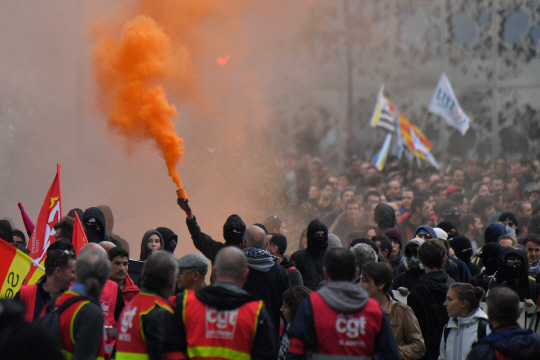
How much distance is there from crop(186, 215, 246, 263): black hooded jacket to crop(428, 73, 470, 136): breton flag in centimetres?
1054

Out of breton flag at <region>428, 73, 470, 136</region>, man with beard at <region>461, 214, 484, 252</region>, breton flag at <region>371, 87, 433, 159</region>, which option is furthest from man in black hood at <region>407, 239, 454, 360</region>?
breton flag at <region>428, 73, 470, 136</region>

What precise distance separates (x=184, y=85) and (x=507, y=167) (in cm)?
961

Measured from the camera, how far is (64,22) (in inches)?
535

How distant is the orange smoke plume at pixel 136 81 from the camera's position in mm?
8320

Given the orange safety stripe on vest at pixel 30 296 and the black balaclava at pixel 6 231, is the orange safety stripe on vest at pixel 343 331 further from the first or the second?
the black balaclava at pixel 6 231

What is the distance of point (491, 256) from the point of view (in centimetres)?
595

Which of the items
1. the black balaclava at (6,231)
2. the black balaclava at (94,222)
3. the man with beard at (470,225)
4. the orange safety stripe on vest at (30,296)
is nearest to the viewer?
the orange safety stripe on vest at (30,296)

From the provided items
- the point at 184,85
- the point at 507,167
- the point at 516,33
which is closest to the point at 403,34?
the point at 516,33

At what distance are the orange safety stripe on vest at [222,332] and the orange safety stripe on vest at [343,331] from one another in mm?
327

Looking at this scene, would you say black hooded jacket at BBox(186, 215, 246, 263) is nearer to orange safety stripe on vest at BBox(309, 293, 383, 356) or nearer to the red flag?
the red flag

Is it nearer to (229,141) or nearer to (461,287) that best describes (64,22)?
(229,141)

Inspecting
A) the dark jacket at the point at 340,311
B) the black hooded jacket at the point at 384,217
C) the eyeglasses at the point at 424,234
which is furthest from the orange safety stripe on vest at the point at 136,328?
the black hooded jacket at the point at 384,217

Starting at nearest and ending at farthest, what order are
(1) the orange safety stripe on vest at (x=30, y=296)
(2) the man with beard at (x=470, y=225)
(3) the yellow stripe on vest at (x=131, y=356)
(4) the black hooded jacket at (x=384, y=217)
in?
(3) the yellow stripe on vest at (x=131, y=356)
(1) the orange safety stripe on vest at (x=30, y=296)
(4) the black hooded jacket at (x=384, y=217)
(2) the man with beard at (x=470, y=225)

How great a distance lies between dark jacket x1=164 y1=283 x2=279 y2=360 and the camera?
3432mm
